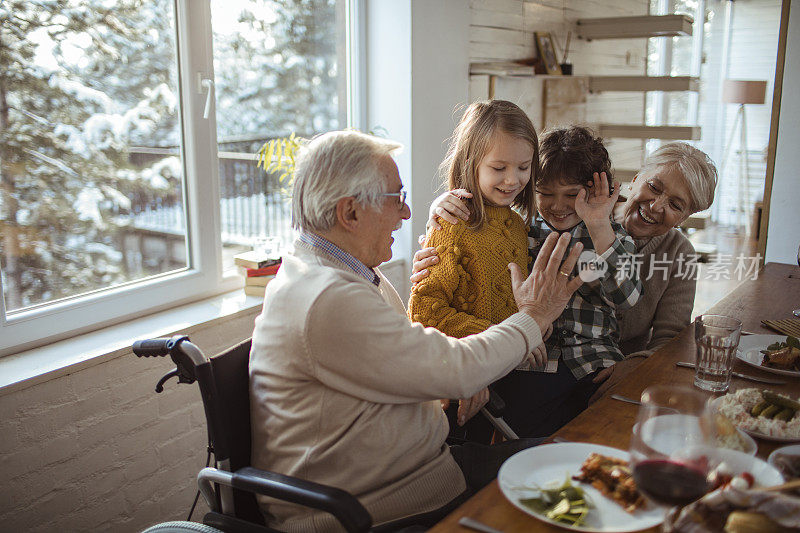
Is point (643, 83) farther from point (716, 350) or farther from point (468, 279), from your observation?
point (716, 350)

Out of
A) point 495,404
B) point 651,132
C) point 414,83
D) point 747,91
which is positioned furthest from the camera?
point 747,91

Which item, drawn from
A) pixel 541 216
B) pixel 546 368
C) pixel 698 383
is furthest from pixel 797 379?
pixel 541 216

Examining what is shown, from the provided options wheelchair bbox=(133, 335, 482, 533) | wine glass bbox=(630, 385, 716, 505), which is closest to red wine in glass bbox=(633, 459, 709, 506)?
wine glass bbox=(630, 385, 716, 505)

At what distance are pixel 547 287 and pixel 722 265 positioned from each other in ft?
18.0

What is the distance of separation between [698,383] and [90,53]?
199 centimetres

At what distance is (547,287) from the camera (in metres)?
1.68

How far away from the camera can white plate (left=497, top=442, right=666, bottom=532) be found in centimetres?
108

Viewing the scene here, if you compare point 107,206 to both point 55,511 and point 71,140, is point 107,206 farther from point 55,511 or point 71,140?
point 55,511

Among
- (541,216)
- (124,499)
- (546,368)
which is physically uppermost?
(541,216)

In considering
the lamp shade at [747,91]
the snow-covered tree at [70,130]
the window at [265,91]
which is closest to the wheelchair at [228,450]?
the snow-covered tree at [70,130]

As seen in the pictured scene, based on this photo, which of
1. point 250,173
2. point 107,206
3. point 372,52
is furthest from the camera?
point 372,52

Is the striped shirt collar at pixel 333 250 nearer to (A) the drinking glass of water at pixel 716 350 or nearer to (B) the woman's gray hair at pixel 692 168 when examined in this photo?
(A) the drinking glass of water at pixel 716 350

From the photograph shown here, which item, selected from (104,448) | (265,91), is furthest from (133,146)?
(104,448)

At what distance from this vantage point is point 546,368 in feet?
6.62
